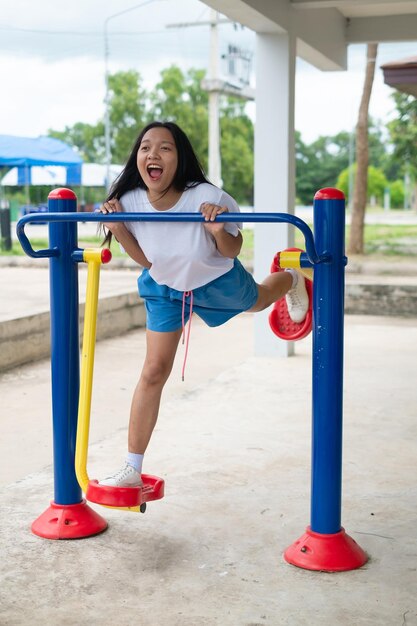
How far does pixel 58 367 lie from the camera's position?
2.97 metres

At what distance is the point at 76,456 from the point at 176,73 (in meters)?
32.0

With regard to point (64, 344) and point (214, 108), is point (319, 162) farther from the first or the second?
point (64, 344)

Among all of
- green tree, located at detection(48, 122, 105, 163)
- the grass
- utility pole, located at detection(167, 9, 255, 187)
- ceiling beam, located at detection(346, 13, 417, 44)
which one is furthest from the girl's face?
green tree, located at detection(48, 122, 105, 163)

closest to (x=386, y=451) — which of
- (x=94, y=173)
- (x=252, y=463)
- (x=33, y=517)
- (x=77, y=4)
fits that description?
(x=252, y=463)

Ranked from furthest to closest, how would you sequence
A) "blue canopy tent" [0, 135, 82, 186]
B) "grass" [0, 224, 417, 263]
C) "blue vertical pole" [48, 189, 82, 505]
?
"blue canopy tent" [0, 135, 82, 186] < "grass" [0, 224, 417, 263] < "blue vertical pole" [48, 189, 82, 505]

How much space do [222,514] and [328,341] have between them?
0.90 metres

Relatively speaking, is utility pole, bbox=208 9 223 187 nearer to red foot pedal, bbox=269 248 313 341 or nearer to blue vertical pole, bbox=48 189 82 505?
red foot pedal, bbox=269 248 313 341

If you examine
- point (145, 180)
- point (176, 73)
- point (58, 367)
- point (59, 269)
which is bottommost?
point (58, 367)

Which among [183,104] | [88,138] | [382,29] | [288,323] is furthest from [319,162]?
[288,323]

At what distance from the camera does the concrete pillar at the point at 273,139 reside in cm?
607

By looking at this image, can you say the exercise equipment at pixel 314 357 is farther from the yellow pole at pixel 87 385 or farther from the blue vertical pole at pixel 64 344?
the yellow pole at pixel 87 385

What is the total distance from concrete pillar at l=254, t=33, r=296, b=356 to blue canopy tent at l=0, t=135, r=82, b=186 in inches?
394

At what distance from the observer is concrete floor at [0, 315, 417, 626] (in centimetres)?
246

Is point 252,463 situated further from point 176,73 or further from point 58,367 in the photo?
point 176,73
